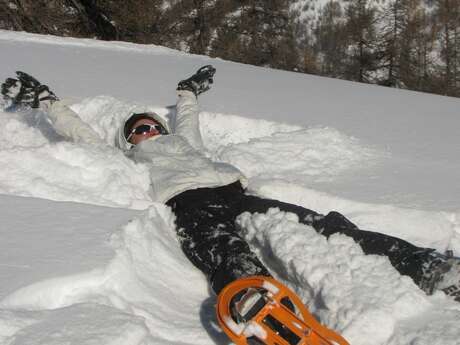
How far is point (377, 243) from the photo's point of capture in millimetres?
2160

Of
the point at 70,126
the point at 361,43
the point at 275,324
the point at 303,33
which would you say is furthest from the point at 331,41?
the point at 275,324

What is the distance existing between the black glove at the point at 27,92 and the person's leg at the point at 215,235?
1.36 m

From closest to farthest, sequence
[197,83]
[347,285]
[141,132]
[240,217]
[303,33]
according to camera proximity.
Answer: [347,285] < [240,217] < [141,132] < [197,83] < [303,33]

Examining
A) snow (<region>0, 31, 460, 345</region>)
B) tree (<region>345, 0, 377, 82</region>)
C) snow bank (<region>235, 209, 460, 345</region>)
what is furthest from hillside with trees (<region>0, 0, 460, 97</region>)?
snow bank (<region>235, 209, 460, 345</region>)

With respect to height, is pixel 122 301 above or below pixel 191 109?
below

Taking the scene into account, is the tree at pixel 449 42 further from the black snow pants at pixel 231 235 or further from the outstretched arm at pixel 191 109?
the black snow pants at pixel 231 235

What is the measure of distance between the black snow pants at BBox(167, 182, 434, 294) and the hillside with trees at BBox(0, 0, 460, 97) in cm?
1048

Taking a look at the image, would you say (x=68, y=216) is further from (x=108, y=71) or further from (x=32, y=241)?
(x=108, y=71)

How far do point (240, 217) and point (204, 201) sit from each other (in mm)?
191

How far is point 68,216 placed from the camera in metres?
2.23

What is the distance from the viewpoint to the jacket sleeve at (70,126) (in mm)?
3315

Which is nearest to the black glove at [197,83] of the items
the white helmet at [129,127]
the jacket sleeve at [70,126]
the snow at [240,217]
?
the snow at [240,217]

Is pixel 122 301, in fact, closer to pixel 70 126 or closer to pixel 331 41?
pixel 70 126

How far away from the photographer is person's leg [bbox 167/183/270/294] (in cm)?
208
